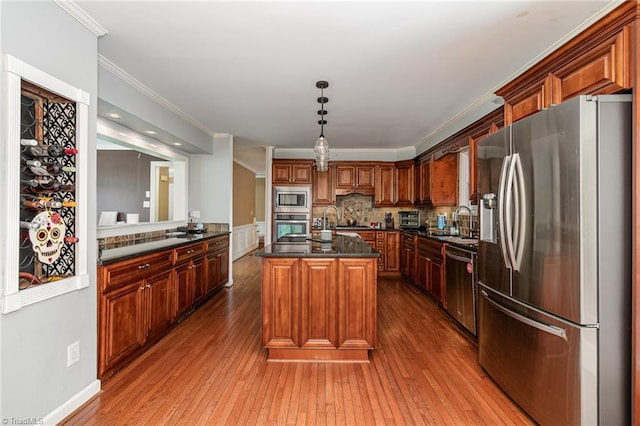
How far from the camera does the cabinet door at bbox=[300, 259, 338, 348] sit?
109 inches

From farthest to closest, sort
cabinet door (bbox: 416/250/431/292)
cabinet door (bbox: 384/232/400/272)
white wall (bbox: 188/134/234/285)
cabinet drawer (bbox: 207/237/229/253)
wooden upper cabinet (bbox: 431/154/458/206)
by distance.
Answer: cabinet door (bbox: 384/232/400/272), white wall (bbox: 188/134/234/285), wooden upper cabinet (bbox: 431/154/458/206), cabinet door (bbox: 416/250/431/292), cabinet drawer (bbox: 207/237/229/253)

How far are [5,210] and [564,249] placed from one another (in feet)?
9.34

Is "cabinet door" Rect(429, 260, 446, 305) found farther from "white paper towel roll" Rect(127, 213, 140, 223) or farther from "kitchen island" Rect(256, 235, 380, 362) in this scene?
"white paper towel roll" Rect(127, 213, 140, 223)

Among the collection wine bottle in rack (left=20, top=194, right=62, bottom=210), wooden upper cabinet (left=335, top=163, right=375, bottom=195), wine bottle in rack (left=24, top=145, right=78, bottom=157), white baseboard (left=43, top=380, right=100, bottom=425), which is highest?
wooden upper cabinet (left=335, top=163, right=375, bottom=195)

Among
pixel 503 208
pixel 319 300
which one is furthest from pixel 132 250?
pixel 503 208

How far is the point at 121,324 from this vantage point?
8.38 feet

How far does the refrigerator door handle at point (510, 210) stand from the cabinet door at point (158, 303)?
286 cm

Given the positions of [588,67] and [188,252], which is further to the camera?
[188,252]

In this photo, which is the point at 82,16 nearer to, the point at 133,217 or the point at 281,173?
the point at 133,217

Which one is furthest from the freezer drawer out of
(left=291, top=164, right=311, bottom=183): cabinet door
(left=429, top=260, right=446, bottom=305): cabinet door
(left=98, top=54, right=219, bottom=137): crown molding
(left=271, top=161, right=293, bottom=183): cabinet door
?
(left=271, top=161, right=293, bottom=183): cabinet door

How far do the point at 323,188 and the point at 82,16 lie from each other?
4754 mm

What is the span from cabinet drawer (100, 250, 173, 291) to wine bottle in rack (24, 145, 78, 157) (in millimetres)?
823

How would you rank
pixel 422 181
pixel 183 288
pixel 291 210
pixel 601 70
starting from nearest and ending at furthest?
pixel 601 70 < pixel 183 288 < pixel 422 181 < pixel 291 210

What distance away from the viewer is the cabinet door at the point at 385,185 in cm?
647
